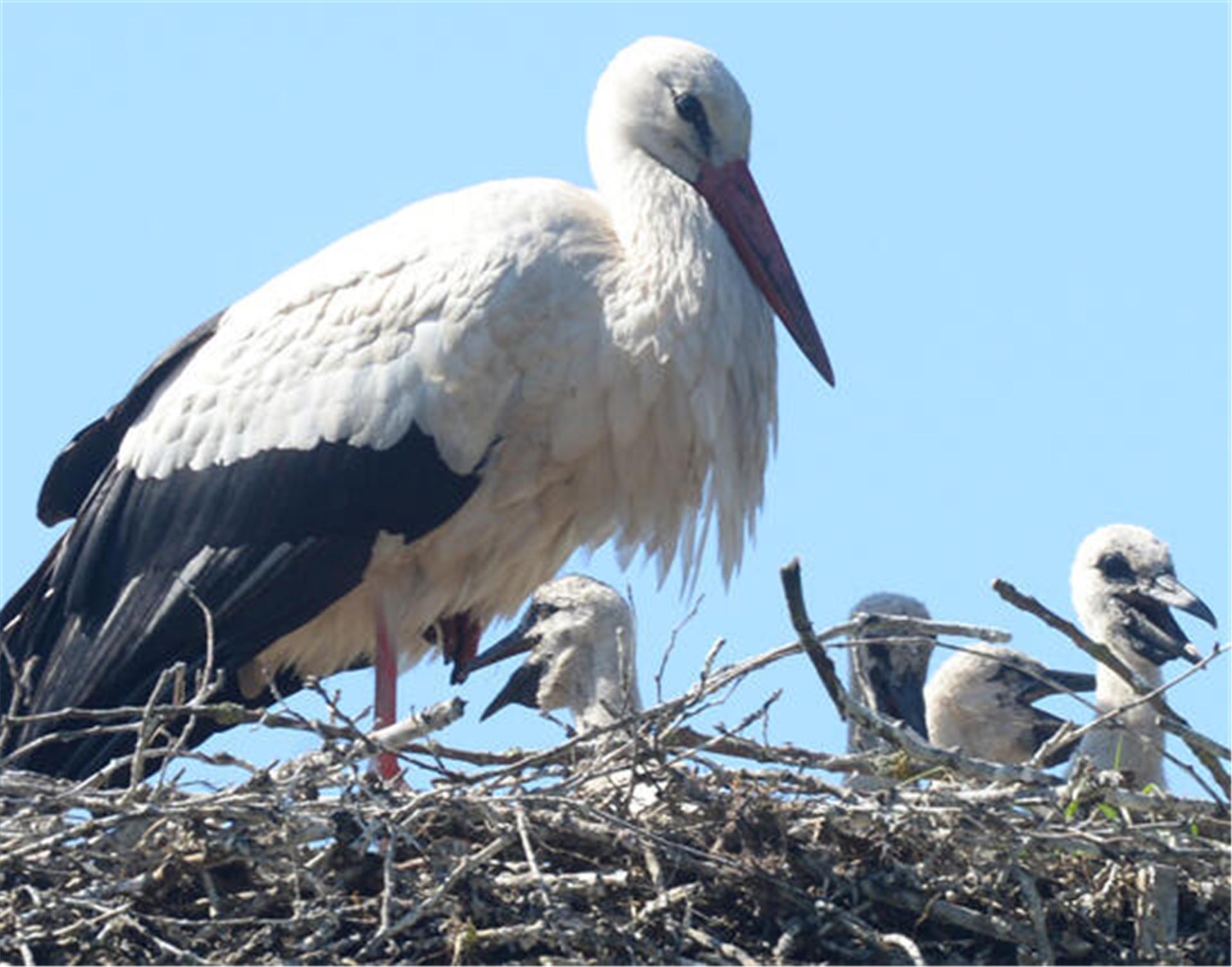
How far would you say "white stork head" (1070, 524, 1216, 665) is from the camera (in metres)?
8.34

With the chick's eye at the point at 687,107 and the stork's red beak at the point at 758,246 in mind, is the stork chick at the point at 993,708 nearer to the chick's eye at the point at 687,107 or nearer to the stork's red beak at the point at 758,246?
the stork's red beak at the point at 758,246

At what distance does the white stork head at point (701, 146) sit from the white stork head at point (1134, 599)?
93 centimetres

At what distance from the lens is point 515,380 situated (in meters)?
7.64

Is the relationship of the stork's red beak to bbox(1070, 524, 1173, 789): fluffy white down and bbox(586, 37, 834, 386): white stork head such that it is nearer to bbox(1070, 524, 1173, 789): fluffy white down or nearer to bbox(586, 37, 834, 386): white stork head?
bbox(586, 37, 834, 386): white stork head

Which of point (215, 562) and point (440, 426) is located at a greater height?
point (440, 426)

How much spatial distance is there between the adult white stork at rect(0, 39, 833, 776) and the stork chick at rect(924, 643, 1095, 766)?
772mm

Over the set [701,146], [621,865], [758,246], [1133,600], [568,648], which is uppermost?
A: [701,146]

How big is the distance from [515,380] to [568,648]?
91 cm

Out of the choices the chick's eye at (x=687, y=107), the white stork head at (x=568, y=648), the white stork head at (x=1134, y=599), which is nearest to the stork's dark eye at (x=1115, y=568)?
the white stork head at (x=1134, y=599)

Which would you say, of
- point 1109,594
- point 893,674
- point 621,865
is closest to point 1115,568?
point 1109,594

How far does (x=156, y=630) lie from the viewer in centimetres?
775

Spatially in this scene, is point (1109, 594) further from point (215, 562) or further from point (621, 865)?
point (621, 865)

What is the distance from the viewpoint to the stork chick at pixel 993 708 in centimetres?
848

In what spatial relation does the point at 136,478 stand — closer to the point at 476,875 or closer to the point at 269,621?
the point at 269,621
